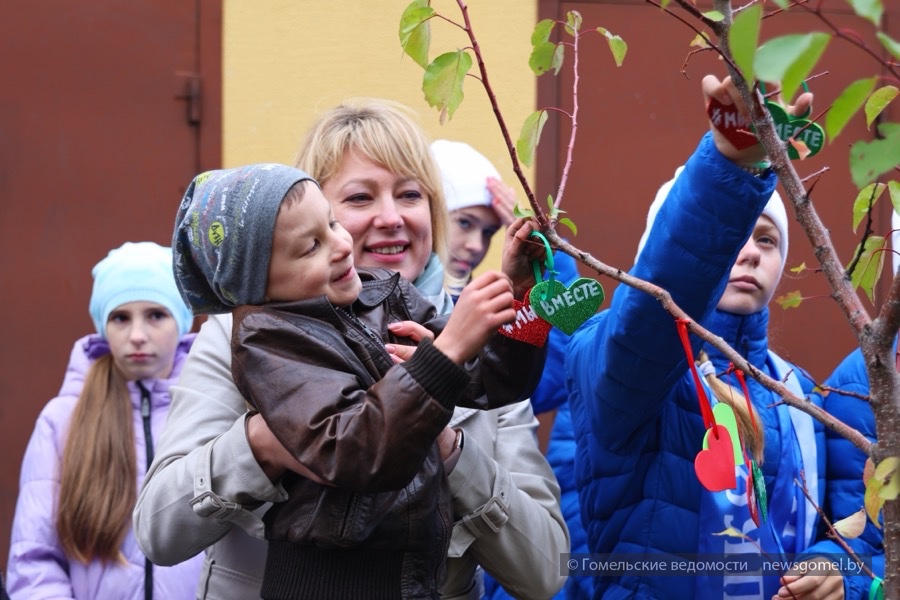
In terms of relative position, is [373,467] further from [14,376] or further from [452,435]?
[14,376]

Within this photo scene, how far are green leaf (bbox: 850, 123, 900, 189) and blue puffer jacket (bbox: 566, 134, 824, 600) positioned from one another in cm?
81

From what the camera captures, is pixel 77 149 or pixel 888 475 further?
pixel 77 149

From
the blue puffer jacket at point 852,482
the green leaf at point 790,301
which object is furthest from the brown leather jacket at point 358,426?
the blue puffer jacket at point 852,482

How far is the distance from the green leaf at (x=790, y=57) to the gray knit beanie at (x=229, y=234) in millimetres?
1006

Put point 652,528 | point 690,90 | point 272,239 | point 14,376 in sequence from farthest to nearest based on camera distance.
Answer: point 690,90 → point 14,376 → point 652,528 → point 272,239

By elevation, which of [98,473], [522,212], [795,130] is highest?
[795,130]

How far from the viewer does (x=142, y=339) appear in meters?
3.25

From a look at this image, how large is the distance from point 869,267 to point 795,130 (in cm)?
19

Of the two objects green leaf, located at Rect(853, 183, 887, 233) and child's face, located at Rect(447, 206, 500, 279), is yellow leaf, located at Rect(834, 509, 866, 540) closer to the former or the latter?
green leaf, located at Rect(853, 183, 887, 233)

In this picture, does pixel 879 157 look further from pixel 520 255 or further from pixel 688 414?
pixel 688 414

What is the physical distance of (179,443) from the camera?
202cm

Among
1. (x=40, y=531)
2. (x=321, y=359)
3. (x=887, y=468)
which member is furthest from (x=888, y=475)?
(x=40, y=531)

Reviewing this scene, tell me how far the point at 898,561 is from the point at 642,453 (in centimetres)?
100

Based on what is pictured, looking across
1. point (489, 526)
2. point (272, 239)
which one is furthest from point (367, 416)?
point (489, 526)
